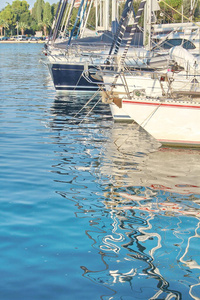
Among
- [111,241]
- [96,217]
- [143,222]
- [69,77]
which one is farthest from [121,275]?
[69,77]

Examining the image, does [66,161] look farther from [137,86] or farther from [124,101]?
[137,86]

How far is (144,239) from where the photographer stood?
6723mm

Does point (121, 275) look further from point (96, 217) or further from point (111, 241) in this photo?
point (96, 217)

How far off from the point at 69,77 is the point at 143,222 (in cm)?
1787

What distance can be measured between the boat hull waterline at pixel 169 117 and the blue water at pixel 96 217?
1.44ft

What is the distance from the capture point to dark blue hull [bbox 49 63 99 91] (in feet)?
78.4

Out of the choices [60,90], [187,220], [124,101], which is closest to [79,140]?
[124,101]

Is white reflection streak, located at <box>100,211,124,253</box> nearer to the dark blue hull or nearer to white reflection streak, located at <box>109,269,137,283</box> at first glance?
white reflection streak, located at <box>109,269,137,283</box>

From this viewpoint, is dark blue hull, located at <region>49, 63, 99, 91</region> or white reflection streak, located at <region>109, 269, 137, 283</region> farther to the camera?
dark blue hull, located at <region>49, 63, 99, 91</region>

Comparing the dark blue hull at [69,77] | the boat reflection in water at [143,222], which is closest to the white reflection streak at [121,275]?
the boat reflection in water at [143,222]

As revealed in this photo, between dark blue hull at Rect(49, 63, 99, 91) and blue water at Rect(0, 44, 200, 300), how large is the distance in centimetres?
1003

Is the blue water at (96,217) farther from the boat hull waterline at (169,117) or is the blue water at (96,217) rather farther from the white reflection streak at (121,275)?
the boat hull waterline at (169,117)

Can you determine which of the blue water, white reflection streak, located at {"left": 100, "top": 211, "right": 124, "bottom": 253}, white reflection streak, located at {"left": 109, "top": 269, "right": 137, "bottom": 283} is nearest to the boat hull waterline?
the blue water

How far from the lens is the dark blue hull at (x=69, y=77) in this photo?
78.4 ft
